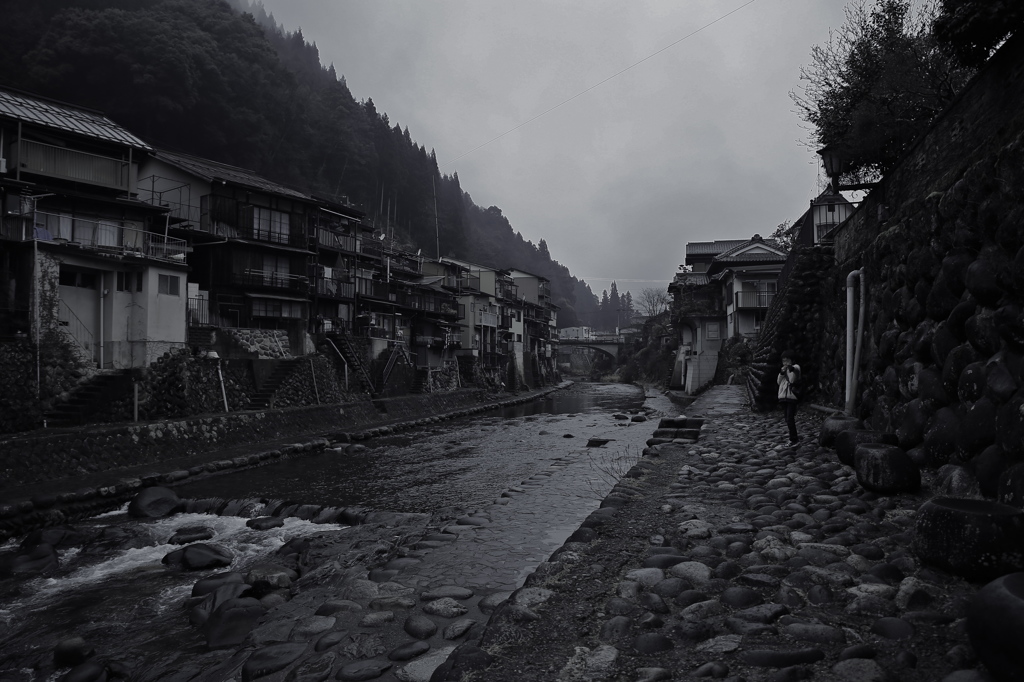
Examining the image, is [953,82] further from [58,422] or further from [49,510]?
[58,422]

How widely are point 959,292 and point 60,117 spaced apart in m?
31.2

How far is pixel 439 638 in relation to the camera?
4.96 meters

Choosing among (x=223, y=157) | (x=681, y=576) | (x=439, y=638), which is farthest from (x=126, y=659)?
(x=223, y=157)

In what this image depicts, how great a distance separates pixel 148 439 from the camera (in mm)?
16828

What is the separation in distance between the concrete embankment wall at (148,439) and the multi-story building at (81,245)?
5.63 metres

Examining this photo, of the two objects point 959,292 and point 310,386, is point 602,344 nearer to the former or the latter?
point 310,386

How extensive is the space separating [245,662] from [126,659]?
181cm

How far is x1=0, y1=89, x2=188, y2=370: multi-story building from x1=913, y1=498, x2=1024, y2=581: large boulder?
24.3 metres

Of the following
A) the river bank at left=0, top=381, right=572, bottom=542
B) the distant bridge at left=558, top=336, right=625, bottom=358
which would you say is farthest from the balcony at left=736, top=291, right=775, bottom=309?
the distant bridge at left=558, top=336, right=625, bottom=358

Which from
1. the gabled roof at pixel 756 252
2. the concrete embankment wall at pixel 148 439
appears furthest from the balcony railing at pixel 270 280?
the gabled roof at pixel 756 252

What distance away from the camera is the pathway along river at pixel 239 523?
21.4ft

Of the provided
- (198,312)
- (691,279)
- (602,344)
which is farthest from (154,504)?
(602,344)

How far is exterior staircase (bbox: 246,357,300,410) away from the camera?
25.0 metres

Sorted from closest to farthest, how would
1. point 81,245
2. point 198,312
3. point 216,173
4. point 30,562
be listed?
point 30,562, point 81,245, point 198,312, point 216,173
